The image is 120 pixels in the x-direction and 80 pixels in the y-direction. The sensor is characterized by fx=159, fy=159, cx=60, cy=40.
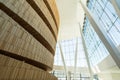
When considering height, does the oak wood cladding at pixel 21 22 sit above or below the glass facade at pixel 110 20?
below

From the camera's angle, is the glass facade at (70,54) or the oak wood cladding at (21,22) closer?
the oak wood cladding at (21,22)

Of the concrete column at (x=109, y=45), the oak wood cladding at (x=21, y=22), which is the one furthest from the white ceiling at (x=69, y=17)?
the oak wood cladding at (x=21, y=22)

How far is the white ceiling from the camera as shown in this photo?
55.4 feet

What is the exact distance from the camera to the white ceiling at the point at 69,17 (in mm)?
16875

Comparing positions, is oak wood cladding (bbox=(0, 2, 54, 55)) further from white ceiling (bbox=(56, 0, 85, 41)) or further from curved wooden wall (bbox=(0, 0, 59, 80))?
white ceiling (bbox=(56, 0, 85, 41))

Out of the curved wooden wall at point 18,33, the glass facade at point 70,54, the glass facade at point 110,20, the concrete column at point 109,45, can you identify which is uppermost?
the glass facade at point 70,54

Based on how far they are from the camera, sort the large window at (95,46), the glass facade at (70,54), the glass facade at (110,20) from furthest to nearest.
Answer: the glass facade at (70,54) → the large window at (95,46) → the glass facade at (110,20)

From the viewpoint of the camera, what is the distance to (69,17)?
64.9 feet

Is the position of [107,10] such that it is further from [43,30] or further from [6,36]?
[6,36]

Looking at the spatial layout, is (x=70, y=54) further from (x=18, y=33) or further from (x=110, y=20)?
(x=18, y=33)

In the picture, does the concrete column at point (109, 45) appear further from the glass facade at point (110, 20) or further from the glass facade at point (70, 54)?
the glass facade at point (70, 54)

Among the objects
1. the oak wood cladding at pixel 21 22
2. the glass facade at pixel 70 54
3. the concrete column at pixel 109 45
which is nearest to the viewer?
the oak wood cladding at pixel 21 22

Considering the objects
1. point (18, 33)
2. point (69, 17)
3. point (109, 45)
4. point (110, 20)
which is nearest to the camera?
point (18, 33)

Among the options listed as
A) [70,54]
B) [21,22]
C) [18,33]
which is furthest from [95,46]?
[18,33]
